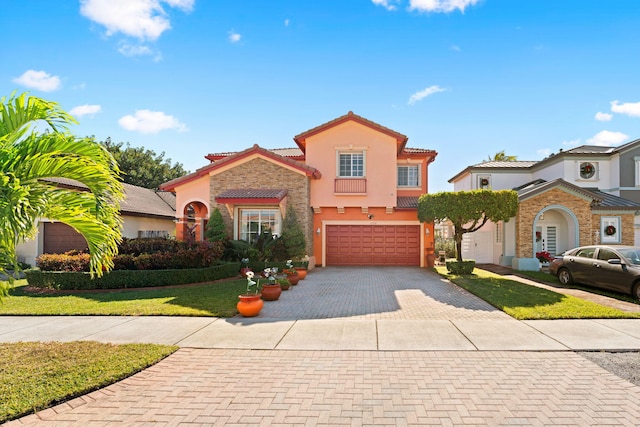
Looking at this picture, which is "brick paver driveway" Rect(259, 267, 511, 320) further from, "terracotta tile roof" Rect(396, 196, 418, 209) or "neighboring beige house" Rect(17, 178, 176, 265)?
"neighboring beige house" Rect(17, 178, 176, 265)

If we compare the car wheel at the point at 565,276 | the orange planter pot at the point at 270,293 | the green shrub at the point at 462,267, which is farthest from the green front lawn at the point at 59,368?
the car wheel at the point at 565,276

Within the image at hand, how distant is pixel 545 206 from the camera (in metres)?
17.5

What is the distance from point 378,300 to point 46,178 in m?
8.58

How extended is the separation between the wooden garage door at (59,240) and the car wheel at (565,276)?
72.6 feet

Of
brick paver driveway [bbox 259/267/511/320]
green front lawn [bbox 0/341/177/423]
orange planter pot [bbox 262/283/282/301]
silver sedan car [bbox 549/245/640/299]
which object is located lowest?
brick paver driveway [bbox 259/267/511/320]

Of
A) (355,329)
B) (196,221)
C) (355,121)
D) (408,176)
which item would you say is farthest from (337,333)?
(408,176)

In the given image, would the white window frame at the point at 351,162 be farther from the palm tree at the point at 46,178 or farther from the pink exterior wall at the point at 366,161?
the palm tree at the point at 46,178

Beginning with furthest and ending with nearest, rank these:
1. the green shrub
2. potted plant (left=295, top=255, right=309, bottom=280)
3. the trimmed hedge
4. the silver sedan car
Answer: the green shrub < potted plant (left=295, top=255, right=309, bottom=280) < the trimmed hedge < the silver sedan car

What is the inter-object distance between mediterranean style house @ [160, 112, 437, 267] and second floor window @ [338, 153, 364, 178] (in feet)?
0.18

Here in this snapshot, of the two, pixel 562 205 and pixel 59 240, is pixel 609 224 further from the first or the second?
pixel 59 240

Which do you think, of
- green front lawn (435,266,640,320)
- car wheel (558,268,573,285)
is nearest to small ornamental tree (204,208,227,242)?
green front lawn (435,266,640,320)

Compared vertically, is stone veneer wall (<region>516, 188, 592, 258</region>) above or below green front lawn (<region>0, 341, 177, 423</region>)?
above

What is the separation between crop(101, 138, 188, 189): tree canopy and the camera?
3964cm

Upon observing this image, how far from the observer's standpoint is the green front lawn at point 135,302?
883 centimetres
